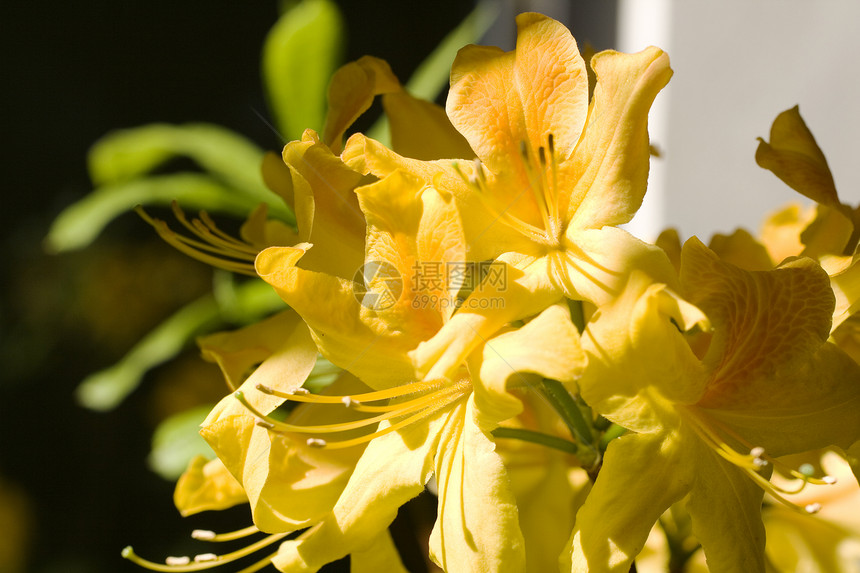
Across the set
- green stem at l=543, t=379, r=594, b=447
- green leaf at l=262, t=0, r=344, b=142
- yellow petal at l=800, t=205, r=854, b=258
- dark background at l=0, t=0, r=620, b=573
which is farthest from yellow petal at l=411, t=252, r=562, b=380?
dark background at l=0, t=0, r=620, b=573

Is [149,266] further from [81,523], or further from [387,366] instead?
[387,366]

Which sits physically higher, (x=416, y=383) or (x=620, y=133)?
(x=620, y=133)

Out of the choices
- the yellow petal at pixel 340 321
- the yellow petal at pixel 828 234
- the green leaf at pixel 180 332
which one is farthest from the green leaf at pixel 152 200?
the yellow petal at pixel 828 234

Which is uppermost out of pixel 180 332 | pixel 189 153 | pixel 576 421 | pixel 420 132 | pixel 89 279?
pixel 420 132

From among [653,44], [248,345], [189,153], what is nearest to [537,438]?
[248,345]

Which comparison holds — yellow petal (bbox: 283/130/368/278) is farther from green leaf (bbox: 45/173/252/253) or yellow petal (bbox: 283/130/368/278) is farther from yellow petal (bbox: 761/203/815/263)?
green leaf (bbox: 45/173/252/253)

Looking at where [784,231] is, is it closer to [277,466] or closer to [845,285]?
[845,285]
